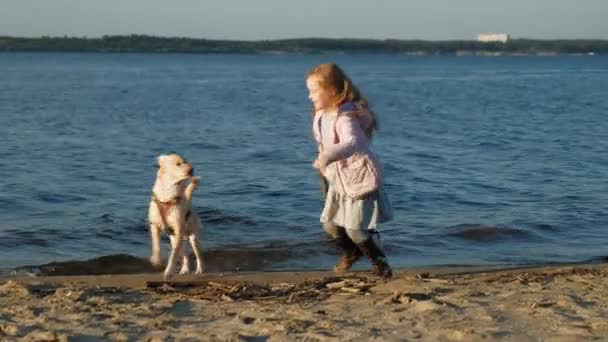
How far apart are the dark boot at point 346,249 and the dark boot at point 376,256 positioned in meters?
0.19

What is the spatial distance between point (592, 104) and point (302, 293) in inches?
1266

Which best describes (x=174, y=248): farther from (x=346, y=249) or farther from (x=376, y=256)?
(x=376, y=256)

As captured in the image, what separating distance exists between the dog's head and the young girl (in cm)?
90

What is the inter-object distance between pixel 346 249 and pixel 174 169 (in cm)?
144

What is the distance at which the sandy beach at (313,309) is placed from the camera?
536 centimetres

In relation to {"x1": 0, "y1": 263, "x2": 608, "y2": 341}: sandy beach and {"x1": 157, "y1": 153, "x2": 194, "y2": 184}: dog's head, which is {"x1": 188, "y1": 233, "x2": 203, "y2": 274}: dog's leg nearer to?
{"x1": 0, "y1": 263, "x2": 608, "y2": 341}: sandy beach

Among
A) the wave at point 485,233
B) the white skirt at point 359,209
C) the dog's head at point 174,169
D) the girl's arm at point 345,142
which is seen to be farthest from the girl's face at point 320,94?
the wave at point 485,233

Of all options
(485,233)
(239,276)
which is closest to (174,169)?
(239,276)

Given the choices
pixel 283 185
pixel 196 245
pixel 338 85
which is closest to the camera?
pixel 338 85

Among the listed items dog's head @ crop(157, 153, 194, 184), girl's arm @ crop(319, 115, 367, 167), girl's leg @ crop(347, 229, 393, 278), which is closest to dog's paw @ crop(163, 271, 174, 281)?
dog's head @ crop(157, 153, 194, 184)

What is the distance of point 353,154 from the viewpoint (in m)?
6.76

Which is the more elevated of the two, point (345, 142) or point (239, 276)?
point (345, 142)

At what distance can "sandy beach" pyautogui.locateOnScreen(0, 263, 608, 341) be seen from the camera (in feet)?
17.6

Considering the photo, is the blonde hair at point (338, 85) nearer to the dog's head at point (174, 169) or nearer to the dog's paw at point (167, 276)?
the dog's head at point (174, 169)
